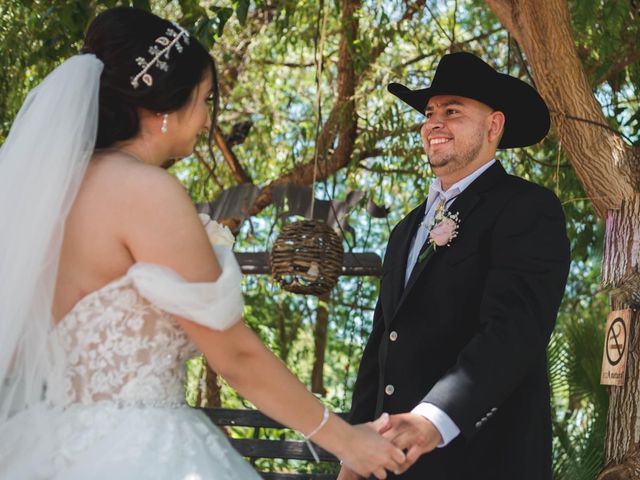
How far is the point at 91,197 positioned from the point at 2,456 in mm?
645

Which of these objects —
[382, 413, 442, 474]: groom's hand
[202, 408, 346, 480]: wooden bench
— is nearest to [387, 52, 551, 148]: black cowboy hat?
[382, 413, 442, 474]: groom's hand

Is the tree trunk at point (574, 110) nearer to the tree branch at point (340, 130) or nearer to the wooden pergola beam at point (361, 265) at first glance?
the wooden pergola beam at point (361, 265)

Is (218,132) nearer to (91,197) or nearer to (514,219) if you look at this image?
(514,219)

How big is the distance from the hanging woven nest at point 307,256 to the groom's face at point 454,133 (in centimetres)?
156

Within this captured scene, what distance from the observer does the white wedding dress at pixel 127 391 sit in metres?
2.27

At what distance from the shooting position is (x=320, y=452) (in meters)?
5.57

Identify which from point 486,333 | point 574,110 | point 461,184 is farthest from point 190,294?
point 574,110

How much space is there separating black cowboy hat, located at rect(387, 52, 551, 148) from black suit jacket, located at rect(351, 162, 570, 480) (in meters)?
0.37

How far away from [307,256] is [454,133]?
170 cm

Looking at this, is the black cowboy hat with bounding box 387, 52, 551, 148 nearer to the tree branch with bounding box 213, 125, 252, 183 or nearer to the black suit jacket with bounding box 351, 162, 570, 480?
the black suit jacket with bounding box 351, 162, 570, 480

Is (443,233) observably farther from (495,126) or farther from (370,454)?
(370,454)

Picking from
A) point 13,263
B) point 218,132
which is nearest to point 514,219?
point 13,263

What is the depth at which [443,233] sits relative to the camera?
331 centimetres

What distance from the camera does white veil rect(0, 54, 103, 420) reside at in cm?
235
